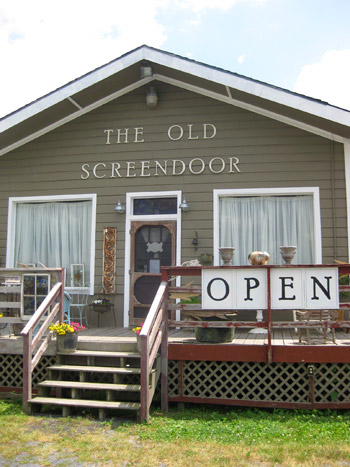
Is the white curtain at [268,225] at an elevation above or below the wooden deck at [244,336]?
above

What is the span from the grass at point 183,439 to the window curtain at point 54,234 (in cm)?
354

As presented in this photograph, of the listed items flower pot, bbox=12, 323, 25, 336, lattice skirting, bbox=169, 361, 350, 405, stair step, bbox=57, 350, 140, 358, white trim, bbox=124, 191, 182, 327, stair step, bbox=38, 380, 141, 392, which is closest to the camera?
stair step, bbox=38, 380, 141, 392

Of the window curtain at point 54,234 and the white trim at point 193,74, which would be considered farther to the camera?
the window curtain at point 54,234

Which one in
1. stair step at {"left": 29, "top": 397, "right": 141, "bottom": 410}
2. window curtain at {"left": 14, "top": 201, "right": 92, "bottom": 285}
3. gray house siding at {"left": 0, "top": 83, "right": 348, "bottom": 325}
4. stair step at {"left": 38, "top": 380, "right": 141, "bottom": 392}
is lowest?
stair step at {"left": 29, "top": 397, "right": 141, "bottom": 410}

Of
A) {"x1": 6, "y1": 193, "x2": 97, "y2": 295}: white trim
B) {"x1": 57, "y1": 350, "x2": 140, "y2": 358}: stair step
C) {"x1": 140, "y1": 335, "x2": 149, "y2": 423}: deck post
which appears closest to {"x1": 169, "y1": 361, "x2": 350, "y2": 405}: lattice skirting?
{"x1": 57, "y1": 350, "x2": 140, "y2": 358}: stair step

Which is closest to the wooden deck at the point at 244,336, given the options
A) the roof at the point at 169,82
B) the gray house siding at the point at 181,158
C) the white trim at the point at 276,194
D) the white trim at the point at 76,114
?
the gray house siding at the point at 181,158

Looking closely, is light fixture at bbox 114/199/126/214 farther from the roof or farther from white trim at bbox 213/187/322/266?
the roof

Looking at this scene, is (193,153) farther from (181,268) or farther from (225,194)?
(181,268)

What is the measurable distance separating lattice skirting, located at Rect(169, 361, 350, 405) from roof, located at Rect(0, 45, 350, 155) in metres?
3.52

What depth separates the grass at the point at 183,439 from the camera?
4121 mm

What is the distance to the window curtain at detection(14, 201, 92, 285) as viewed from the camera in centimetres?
875

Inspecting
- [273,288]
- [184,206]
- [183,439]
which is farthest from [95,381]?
[184,206]

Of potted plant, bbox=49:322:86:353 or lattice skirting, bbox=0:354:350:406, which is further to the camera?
potted plant, bbox=49:322:86:353

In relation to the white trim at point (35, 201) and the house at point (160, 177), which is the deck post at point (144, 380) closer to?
the house at point (160, 177)
